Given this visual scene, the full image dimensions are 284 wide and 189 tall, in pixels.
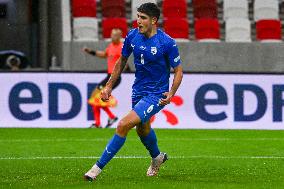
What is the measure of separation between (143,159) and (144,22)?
2891 millimetres

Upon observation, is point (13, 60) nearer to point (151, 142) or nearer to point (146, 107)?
point (151, 142)

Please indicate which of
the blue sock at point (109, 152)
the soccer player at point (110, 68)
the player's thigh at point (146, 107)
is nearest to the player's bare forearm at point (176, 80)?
the player's thigh at point (146, 107)

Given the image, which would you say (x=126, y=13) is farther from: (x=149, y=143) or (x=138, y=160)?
(x=149, y=143)

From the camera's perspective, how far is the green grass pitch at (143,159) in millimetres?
9641

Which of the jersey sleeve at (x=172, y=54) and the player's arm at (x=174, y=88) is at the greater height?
the jersey sleeve at (x=172, y=54)

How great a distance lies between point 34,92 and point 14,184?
26.7ft

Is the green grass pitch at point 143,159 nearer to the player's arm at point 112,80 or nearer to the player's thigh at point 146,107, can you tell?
the player's thigh at point 146,107

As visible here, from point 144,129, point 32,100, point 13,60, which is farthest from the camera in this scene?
point 13,60

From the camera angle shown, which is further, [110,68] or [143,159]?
[110,68]

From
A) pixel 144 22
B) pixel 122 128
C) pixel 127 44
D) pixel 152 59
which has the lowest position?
pixel 122 128

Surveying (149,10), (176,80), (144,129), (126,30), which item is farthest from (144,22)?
(126,30)

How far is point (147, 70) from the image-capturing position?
998 cm

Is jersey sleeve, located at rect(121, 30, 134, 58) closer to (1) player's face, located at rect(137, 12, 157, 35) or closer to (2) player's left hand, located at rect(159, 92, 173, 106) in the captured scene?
(1) player's face, located at rect(137, 12, 157, 35)

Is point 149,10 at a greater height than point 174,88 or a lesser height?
greater
